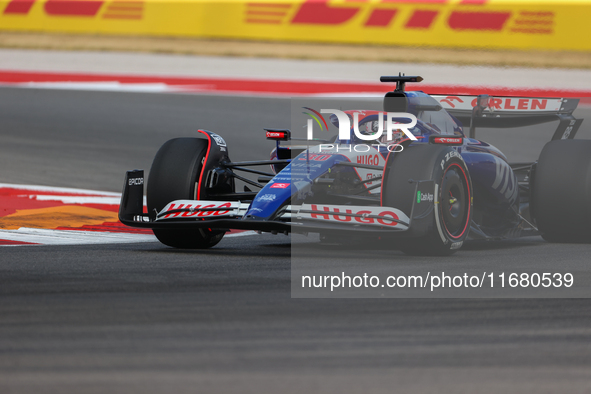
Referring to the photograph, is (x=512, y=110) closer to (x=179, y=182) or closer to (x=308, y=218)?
(x=308, y=218)

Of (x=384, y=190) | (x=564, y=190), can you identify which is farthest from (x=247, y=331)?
(x=564, y=190)

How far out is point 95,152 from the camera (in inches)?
532

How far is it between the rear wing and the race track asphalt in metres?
1.58

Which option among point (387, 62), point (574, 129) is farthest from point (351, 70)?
point (574, 129)

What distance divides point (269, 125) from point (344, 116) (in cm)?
819

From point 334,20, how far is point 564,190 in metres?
18.9

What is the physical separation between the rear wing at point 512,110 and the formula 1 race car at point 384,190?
62 cm

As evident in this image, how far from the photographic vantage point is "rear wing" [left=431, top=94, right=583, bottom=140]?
8836 mm

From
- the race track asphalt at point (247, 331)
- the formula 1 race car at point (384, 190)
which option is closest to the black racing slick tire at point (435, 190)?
the formula 1 race car at point (384, 190)

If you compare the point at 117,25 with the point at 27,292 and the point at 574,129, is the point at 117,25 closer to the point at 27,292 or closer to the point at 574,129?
A: the point at 574,129

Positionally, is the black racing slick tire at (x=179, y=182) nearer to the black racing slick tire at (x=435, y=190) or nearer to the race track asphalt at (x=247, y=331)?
the race track asphalt at (x=247, y=331)

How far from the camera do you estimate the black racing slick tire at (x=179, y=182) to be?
729cm

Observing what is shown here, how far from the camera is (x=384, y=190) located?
22.1 ft

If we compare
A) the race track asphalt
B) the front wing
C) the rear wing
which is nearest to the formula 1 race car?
the front wing
